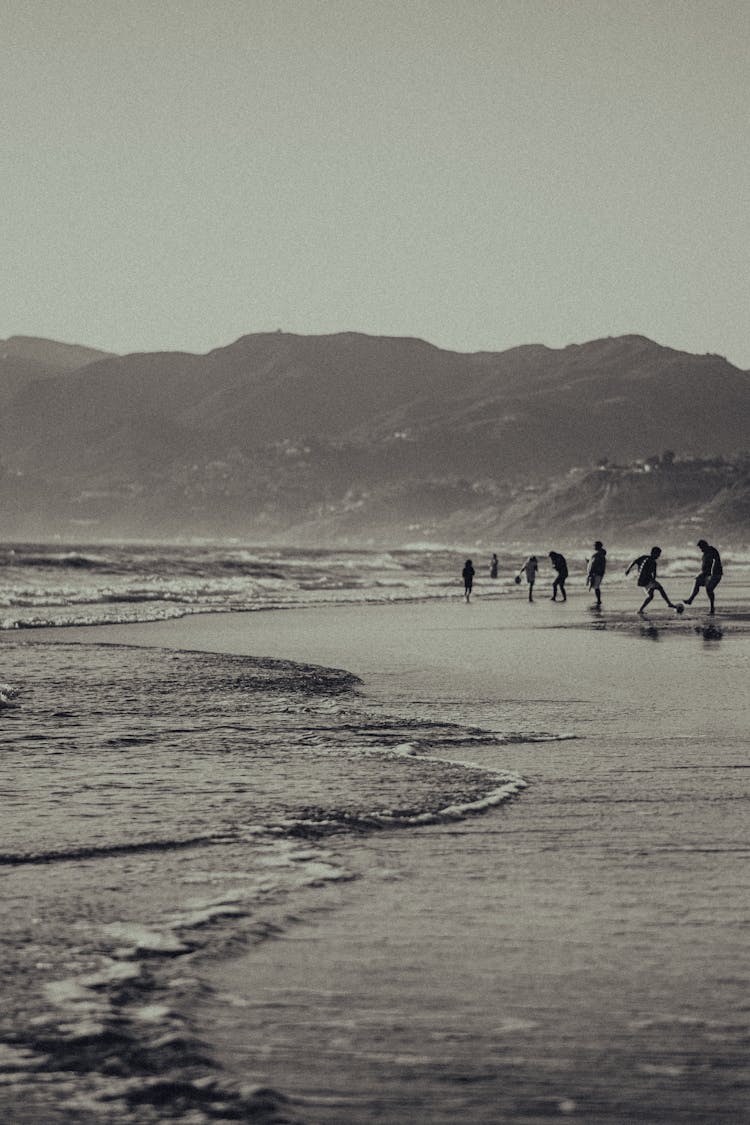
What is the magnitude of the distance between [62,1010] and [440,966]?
1372 millimetres

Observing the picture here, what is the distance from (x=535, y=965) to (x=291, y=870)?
6.08 ft

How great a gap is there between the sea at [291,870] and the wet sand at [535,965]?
2 cm

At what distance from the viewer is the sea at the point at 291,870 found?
13.2 feet

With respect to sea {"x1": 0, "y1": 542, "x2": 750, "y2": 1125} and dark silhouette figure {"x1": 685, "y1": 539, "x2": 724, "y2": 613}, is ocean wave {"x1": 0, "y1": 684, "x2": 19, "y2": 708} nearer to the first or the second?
sea {"x1": 0, "y1": 542, "x2": 750, "y2": 1125}

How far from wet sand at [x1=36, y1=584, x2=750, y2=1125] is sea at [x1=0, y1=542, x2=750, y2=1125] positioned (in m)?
0.02

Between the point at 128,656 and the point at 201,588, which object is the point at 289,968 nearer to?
the point at 128,656

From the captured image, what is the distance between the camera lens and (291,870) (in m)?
6.70

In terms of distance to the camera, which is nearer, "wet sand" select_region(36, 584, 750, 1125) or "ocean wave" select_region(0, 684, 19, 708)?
"wet sand" select_region(36, 584, 750, 1125)

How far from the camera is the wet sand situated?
13.2ft

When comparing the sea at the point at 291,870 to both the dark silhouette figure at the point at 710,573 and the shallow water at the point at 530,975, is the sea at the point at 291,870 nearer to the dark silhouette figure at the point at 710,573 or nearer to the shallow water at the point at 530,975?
the shallow water at the point at 530,975

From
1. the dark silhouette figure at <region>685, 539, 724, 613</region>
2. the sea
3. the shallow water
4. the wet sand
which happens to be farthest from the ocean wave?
the dark silhouette figure at <region>685, 539, 724, 613</region>

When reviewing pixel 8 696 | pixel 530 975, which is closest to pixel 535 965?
pixel 530 975

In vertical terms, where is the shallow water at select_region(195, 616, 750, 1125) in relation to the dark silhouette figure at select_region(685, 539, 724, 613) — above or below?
below

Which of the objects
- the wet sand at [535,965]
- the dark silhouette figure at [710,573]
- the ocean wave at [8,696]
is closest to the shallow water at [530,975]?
the wet sand at [535,965]
